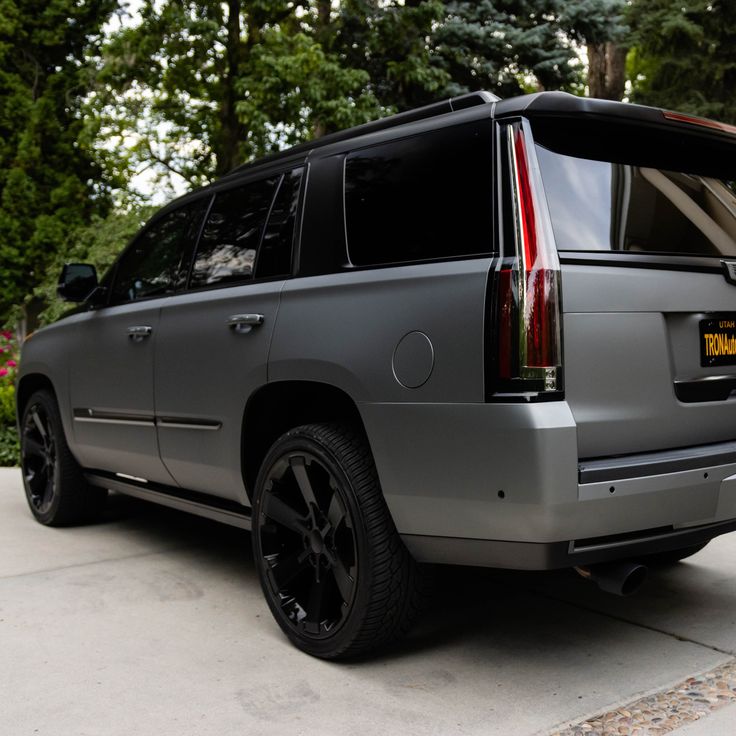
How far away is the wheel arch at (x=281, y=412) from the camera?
3.52m

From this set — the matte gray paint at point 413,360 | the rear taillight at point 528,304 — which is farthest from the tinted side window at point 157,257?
the rear taillight at point 528,304

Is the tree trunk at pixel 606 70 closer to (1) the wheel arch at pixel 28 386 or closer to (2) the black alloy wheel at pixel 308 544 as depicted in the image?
(1) the wheel arch at pixel 28 386

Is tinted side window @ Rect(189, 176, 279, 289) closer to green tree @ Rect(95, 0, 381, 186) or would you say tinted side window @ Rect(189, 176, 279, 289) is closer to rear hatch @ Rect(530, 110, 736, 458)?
rear hatch @ Rect(530, 110, 736, 458)

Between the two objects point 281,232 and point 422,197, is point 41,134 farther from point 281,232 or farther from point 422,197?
point 422,197

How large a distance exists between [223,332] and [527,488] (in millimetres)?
1686

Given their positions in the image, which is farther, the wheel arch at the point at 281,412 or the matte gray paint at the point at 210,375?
the matte gray paint at the point at 210,375

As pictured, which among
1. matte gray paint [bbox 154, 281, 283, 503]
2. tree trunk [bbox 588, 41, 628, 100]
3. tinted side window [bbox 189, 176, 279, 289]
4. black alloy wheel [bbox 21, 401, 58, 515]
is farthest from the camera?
tree trunk [bbox 588, 41, 628, 100]

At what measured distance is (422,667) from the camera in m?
3.36

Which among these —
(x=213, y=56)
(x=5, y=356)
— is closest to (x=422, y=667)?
(x=5, y=356)

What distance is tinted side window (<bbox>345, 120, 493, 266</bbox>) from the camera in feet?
9.76

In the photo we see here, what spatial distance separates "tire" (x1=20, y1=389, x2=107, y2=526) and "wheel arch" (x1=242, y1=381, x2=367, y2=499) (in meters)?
2.03

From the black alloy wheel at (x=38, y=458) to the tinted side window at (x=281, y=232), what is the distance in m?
2.41

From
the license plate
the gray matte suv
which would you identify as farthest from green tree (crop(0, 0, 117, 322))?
the license plate

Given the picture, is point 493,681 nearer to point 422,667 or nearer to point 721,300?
point 422,667
